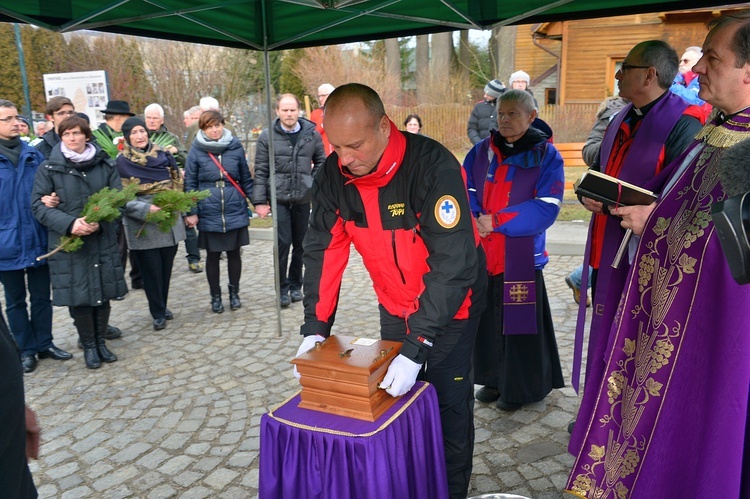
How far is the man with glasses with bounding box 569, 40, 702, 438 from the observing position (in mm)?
3004

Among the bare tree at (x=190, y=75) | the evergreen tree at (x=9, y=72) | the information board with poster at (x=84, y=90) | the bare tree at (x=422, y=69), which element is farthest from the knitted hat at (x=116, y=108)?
the bare tree at (x=422, y=69)

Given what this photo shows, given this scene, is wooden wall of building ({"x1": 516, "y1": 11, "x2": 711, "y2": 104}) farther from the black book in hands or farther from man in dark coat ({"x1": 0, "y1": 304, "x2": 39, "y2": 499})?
man in dark coat ({"x1": 0, "y1": 304, "x2": 39, "y2": 499})

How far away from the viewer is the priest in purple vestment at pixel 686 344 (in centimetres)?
215

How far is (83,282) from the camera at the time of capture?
16.6 ft

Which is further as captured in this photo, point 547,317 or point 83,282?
point 83,282

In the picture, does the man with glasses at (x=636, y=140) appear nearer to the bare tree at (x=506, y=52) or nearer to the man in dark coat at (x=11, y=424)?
the man in dark coat at (x=11, y=424)

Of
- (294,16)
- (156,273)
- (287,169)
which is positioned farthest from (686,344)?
(156,273)

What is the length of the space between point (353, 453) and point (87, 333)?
13.1 feet

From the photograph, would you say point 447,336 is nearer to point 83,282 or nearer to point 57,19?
point 57,19

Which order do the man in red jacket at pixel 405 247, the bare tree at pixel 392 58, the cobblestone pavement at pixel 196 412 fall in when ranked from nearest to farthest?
1. the man in red jacket at pixel 405 247
2. the cobblestone pavement at pixel 196 412
3. the bare tree at pixel 392 58

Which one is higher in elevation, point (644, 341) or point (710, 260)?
point (710, 260)

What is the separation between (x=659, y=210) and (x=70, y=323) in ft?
20.1

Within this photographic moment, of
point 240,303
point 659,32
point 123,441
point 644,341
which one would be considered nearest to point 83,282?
point 123,441

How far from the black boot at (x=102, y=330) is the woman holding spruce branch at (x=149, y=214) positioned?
81cm
